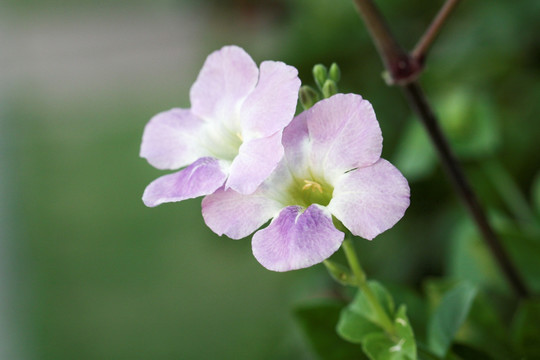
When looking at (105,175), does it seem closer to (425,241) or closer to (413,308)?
(425,241)

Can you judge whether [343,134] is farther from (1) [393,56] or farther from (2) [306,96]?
(1) [393,56]

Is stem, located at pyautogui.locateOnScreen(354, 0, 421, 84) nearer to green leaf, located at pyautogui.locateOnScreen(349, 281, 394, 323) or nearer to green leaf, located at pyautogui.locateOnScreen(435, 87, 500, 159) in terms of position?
green leaf, located at pyautogui.locateOnScreen(349, 281, 394, 323)

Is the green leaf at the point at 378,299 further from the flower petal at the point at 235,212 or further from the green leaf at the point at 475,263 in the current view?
the green leaf at the point at 475,263

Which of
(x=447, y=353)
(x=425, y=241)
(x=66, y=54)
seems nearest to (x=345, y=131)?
(x=447, y=353)

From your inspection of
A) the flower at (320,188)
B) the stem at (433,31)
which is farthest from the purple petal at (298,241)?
the stem at (433,31)

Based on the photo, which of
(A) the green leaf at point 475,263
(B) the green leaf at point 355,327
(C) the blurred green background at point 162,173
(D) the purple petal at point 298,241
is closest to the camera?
(D) the purple petal at point 298,241

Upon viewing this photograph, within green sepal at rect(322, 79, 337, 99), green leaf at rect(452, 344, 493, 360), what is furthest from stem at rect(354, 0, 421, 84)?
green leaf at rect(452, 344, 493, 360)

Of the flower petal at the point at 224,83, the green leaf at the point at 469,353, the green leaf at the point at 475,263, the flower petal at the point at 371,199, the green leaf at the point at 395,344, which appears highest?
the flower petal at the point at 224,83
